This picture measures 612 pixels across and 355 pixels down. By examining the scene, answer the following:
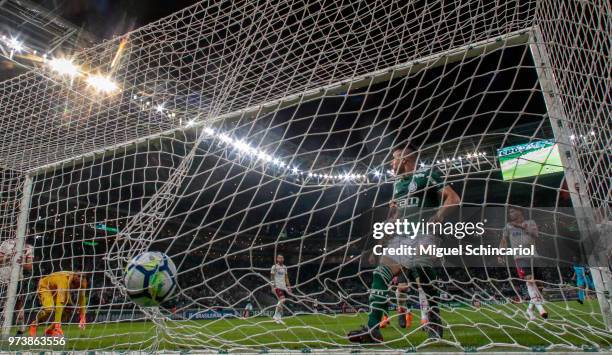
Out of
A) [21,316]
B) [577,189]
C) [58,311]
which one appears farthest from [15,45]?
[577,189]

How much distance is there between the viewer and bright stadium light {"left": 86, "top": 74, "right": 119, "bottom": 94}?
4.58 meters

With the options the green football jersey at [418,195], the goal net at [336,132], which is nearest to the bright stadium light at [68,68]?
the goal net at [336,132]

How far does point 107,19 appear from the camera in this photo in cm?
773

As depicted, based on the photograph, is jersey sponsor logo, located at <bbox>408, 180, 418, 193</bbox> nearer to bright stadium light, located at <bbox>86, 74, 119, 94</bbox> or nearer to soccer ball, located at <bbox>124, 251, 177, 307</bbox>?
soccer ball, located at <bbox>124, 251, 177, 307</bbox>

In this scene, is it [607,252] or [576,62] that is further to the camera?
[576,62]

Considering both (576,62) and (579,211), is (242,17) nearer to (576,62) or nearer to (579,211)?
(576,62)

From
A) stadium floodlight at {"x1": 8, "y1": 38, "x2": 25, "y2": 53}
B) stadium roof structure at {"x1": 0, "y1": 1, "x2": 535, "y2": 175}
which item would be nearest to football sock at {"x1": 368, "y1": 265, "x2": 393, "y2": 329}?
stadium roof structure at {"x1": 0, "y1": 1, "x2": 535, "y2": 175}

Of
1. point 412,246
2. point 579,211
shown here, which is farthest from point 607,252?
point 412,246

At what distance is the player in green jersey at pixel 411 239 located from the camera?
8.61ft

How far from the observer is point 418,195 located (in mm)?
3062

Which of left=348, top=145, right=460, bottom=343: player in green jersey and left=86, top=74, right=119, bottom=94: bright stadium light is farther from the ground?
left=86, top=74, right=119, bottom=94: bright stadium light

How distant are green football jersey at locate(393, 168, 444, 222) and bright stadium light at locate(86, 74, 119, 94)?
3.42 metres

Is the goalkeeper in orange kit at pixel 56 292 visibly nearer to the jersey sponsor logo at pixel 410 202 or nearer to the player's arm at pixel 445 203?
the jersey sponsor logo at pixel 410 202

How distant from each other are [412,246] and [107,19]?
747cm
